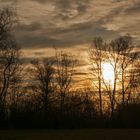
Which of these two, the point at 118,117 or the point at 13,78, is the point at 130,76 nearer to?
the point at 118,117

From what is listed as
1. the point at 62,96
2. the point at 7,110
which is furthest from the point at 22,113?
the point at 62,96

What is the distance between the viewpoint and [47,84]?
8775 centimetres

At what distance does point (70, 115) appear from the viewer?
71062mm

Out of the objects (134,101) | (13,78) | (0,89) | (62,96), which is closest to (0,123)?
(0,89)

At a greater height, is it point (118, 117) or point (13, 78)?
point (13, 78)

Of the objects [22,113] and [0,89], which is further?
[0,89]

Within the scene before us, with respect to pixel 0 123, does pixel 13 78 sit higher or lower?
higher

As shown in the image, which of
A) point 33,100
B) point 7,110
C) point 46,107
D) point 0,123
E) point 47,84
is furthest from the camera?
point 47,84

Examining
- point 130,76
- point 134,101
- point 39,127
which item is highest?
point 130,76

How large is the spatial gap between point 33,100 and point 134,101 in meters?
20.2

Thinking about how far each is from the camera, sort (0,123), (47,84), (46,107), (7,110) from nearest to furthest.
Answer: (0,123), (7,110), (46,107), (47,84)

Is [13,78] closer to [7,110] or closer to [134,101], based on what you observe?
[7,110]

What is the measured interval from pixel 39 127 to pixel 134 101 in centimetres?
2151

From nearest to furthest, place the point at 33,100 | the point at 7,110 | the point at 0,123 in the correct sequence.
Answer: the point at 0,123
the point at 7,110
the point at 33,100
